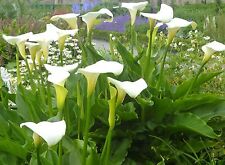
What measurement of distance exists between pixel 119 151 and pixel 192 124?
253 mm

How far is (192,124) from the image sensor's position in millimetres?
1822

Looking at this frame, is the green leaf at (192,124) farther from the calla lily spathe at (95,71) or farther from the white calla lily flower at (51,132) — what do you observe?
the white calla lily flower at (51,132)

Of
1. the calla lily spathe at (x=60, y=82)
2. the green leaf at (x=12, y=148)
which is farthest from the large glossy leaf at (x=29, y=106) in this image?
the calla lily spathe at (x=60, y=82)

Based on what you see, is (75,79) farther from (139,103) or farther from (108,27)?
(108,27)

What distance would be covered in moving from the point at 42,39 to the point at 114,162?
17.3 inches

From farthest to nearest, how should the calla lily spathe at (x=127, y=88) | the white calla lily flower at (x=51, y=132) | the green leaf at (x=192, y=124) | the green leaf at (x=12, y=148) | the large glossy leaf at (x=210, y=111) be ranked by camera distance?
1. the large glossy leaf at (x=210, y=111)
2. the green leaf at (x=192, y=124)
3. the green leaf at (x=12, y=148)
4. the calla lily spathe at (x=127, y=88)
5. the white calla lily flower at (x=51, y=132)

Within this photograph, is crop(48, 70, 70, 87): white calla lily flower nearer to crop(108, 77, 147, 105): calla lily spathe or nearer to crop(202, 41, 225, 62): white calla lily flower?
crop(108, 77, 147, 105): calla lily spathe

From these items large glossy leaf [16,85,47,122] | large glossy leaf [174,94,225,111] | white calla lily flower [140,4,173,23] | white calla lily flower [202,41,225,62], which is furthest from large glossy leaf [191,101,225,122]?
large glossy leaf [16,85,47,122]

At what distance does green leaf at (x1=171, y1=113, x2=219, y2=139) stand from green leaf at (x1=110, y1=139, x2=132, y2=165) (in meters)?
0.17

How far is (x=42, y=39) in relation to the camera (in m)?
1.73

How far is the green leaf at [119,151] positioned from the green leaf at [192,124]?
166mm

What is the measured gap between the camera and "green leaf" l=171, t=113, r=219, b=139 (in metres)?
1.77

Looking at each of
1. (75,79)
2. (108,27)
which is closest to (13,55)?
(108,27)

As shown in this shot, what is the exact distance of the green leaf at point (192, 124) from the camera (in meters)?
1.77
